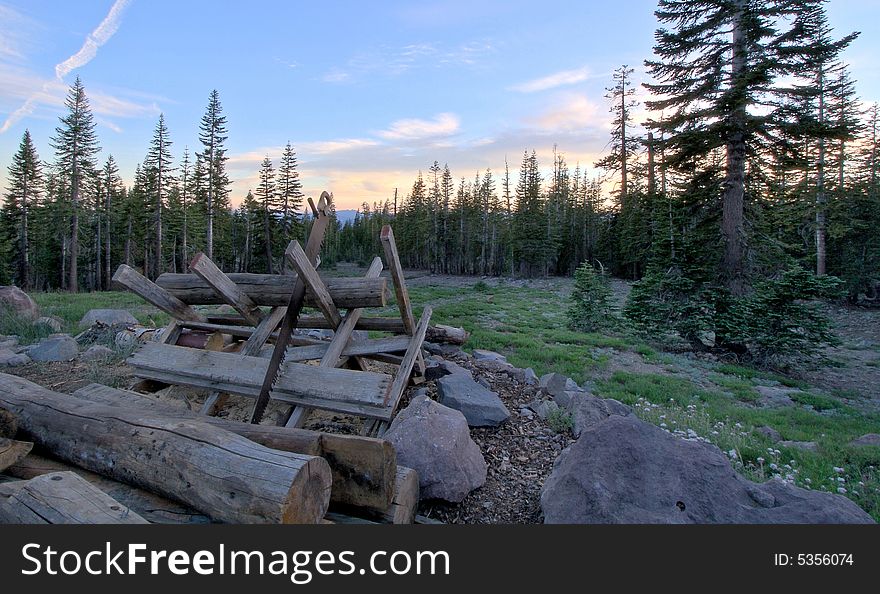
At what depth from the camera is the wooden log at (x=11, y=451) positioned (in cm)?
301

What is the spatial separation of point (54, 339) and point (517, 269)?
61241mm

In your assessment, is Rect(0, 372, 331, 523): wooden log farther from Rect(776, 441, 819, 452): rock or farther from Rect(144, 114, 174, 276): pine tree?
Rect(144, 114, 174, 276): pine tree

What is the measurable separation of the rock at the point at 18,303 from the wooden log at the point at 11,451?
1287 cm

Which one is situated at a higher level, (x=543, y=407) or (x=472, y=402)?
(x=472, y=402)

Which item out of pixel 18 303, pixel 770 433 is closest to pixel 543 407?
pixel 770 433

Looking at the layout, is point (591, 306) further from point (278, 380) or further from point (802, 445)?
point (278, 380)

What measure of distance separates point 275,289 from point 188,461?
8.93ft

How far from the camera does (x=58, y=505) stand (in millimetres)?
2398

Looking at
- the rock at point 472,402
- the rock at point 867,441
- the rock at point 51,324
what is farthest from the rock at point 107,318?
the rock at point 867,441

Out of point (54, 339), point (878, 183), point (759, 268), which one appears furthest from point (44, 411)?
point (878, 183)

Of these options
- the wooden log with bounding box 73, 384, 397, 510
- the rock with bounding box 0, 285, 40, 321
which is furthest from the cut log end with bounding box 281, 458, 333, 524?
the rock with bounding box 0, 285, 40, 321

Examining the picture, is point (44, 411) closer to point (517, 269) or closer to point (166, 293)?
point (166, 293)

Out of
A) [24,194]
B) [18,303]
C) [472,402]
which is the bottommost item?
[472,402]
